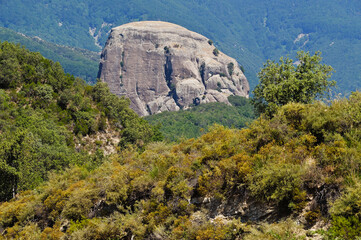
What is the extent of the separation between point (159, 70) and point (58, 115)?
110692 mm

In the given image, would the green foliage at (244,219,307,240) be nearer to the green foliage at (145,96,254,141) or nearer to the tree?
the tree

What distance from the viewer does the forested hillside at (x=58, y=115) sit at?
4059cm

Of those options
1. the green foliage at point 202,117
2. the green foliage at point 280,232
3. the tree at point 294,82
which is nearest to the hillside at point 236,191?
the green foliage at point 280,232

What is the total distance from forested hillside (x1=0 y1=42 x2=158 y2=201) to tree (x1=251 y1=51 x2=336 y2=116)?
878 inches

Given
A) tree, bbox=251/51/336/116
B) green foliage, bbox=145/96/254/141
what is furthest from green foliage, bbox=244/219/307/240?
green foliage, bbox=145/96/254/141

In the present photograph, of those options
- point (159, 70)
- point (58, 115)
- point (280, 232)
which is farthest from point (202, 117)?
point (280, 232)

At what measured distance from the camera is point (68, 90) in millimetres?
55719

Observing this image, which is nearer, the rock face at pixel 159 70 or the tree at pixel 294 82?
the tree at pixel 294 82

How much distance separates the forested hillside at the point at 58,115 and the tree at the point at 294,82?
73.2 ft

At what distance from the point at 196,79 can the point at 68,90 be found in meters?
109

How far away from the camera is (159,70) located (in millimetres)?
161375

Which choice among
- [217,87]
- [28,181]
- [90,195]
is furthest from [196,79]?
[90,195]

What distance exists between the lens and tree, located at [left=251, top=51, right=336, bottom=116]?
20.3 meters

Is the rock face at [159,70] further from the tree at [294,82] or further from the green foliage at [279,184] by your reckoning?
the green foliage at [279,184]
